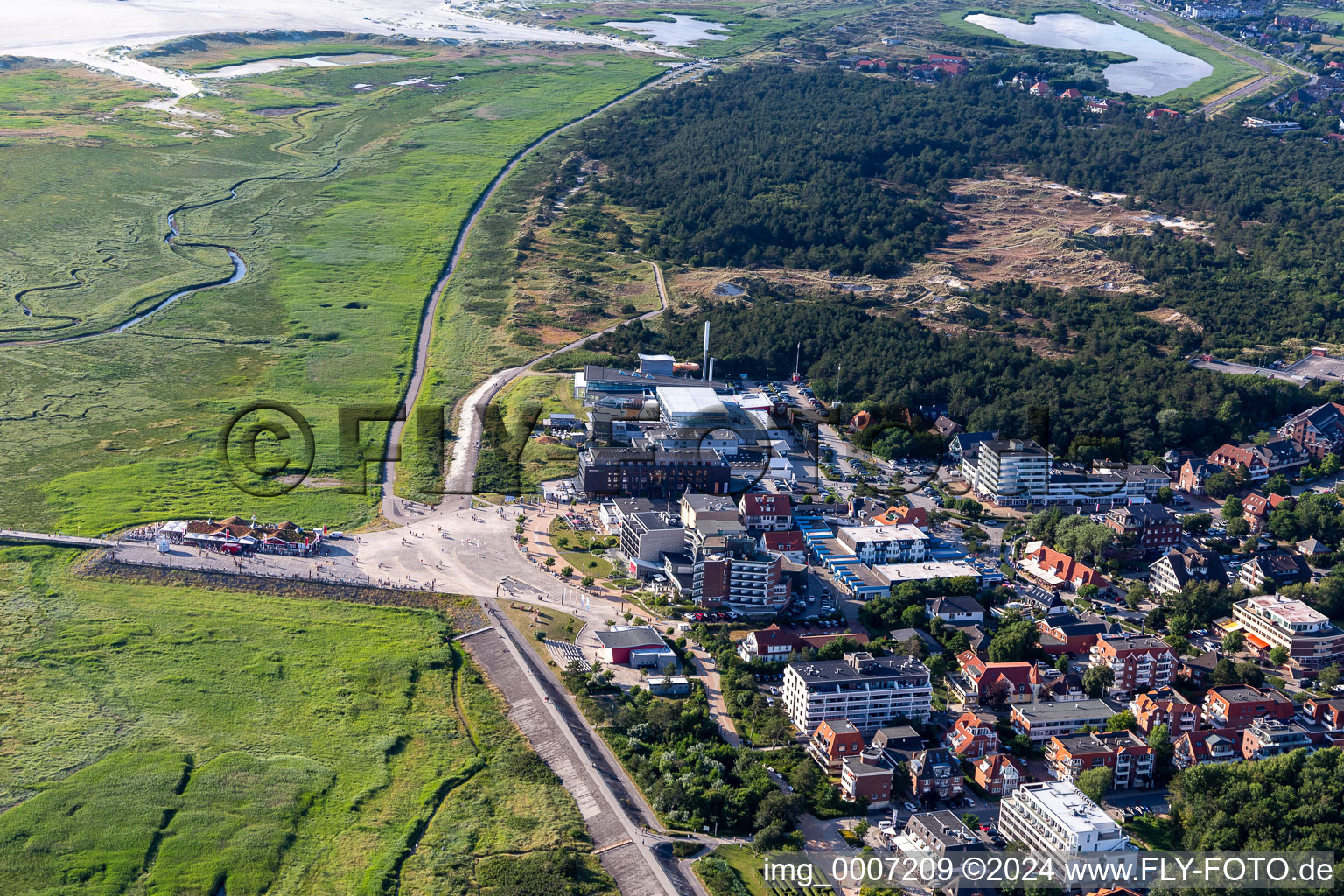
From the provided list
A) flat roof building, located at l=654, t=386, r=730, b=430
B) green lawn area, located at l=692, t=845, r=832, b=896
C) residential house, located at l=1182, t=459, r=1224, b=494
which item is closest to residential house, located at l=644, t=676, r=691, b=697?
green lawn area, located at l=692, t=845, r=832, b=896

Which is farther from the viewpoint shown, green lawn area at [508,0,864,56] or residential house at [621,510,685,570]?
green lawn area at [508,0,864,56]

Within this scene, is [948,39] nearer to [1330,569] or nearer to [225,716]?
[1330,569]

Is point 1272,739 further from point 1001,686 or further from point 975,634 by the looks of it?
point 975,634

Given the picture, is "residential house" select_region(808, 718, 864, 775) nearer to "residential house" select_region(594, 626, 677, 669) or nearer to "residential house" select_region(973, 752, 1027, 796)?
"residential house" select_region(973, 752, 1027, 796)

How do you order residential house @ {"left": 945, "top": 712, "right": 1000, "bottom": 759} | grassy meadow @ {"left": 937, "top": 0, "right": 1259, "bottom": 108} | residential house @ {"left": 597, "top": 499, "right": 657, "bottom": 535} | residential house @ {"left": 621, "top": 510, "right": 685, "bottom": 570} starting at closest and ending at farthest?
residential house @ {"left": 945, "top": 712, "right": 1000, "bottom": 759} → residential house @ {"left": 621, "top": 510, "right": 685, "bottom": 570} → residential house @ {"left": 597, "top": 499, "right": 657, "bottom": 535} → grassy meadow @ {"left": 937, "top": 0, "right": 1259, "bottom": 108}

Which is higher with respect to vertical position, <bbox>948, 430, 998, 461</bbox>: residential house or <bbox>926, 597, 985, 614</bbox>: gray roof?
<bbox>948, 430, 998, 461</bbox>: residential house

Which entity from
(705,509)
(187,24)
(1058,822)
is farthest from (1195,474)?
(187,24)
